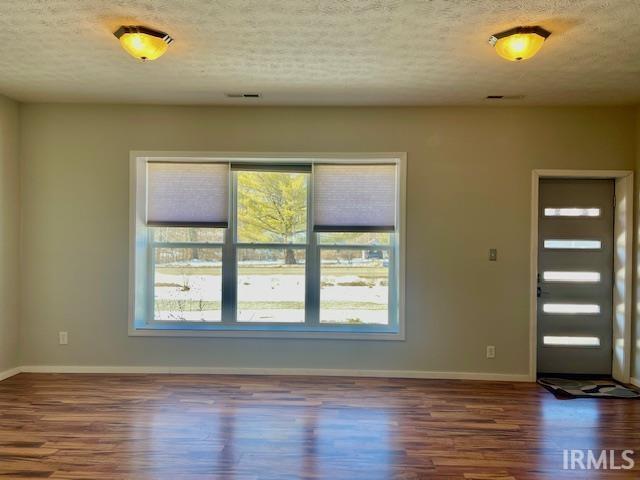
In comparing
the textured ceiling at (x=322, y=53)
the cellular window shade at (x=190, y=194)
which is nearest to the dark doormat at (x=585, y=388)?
the textured ceiling at (x=322, y=53)

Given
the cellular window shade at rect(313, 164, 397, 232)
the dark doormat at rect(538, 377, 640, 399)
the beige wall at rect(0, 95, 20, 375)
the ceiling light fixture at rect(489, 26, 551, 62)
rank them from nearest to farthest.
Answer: the ceiling light fixture at rect(489, 26, 551, 62) < the dark doormat at rect(538, 377, 640, 399) < the beige wall at rect(0, 95, 20, 375) < the cellular window shade at rect(313, 164, 397, 232)

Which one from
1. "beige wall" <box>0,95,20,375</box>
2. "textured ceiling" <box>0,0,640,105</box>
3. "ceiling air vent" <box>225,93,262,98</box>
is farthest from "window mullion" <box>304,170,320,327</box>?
"beige wall" <box>0,95,20,375</box>

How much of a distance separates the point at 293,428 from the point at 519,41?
9.92ft

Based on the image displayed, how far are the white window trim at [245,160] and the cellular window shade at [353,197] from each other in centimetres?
9

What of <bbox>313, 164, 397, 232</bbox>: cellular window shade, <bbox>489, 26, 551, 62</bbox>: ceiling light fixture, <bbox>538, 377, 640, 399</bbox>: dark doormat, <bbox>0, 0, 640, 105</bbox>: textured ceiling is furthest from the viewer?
<bbox>313, 164, 397, 232</bbox>: cellular window shade

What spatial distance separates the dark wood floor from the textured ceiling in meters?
2.73

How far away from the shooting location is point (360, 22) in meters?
2.39

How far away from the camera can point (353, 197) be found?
13.2 ft

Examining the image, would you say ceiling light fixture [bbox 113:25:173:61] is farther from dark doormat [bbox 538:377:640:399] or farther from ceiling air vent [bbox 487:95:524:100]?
dark doormat [bbox 538:377:640:399]

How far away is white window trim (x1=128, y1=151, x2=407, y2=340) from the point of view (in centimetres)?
393

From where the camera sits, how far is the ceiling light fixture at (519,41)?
238 cm

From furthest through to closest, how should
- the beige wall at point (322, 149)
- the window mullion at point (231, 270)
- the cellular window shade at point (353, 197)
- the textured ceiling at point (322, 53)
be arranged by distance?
the window mullion at point (231, 270) → the cellular window shade at point (353, 197) → the beige wall at point (322, 149) → the textured ceiling at point (322, 53)

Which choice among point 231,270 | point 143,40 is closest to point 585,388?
point 231,270

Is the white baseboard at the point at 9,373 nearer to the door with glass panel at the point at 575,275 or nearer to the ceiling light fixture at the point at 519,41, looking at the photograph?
the ceiling light fixture at the point at 519,41
